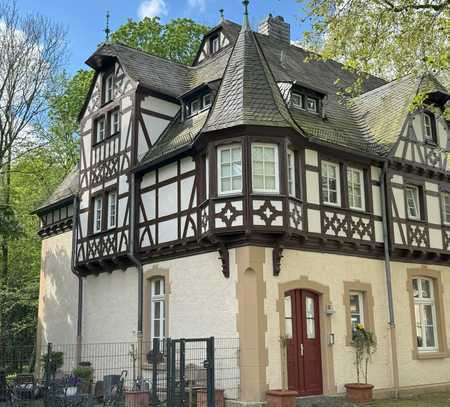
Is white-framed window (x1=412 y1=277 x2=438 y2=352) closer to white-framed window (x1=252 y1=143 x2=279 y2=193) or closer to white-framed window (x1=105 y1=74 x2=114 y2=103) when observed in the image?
white-framed window (x1=252 y1=143 x2=279 y2=193)

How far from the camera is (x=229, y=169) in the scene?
14.1m

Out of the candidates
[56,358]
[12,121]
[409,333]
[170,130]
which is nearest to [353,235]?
[409,333]

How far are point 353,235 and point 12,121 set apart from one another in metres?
12.1

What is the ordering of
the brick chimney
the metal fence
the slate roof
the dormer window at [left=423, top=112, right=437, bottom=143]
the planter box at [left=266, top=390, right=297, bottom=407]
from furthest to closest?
1. the brick chimney
2. the slate roof
3. the dormer window at [left=423, top=112, right=437, bottom=143]
4. the planter box at [left=266, top=390, right=297, bottom=407]
5. the metal fence

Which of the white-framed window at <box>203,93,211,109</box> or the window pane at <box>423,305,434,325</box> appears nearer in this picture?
the white-framed window at <box>203,93,211,109</box>

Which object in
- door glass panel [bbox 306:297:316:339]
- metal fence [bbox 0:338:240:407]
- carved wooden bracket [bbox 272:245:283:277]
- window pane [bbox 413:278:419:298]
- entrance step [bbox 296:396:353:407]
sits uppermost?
carved wooden bracket [bbox 272:245:283:277]

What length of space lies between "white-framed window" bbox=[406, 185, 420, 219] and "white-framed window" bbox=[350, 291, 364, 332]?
3.23m

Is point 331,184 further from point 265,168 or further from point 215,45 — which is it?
point 215,45

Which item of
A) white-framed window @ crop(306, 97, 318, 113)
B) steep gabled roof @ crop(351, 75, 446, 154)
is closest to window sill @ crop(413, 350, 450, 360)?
steep gabled roof @ crop(351, 75, 446, 154)

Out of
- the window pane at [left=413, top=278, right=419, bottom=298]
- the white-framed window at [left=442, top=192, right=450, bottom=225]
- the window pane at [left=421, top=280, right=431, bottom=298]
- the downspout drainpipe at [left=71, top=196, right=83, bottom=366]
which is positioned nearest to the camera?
the window pane at [left=413, top=278, right=419, bottom=298]

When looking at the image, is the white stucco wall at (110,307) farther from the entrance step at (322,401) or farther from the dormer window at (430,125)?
the dormer window at (430,125)

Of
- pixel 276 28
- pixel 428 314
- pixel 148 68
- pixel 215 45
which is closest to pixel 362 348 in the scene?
pixel 428 314

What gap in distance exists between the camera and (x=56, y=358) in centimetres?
1941

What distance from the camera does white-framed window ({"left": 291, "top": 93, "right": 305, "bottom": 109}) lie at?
55.3 ft
